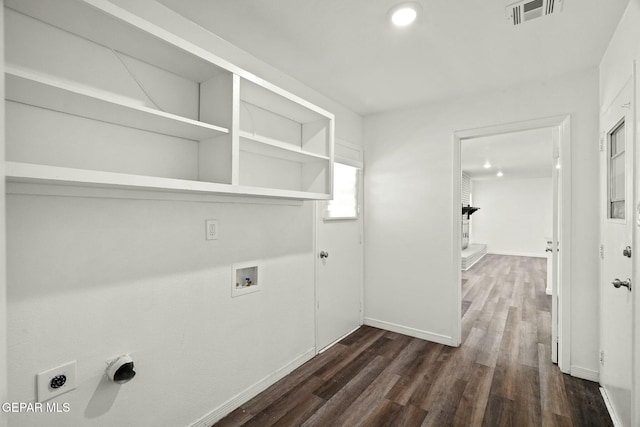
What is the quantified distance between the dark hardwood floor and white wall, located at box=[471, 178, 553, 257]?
6.74 metres

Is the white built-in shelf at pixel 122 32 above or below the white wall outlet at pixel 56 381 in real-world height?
above

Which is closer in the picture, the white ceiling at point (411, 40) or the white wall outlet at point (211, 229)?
the white ceiling at point (411, 40)

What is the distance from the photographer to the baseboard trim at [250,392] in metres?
1.90

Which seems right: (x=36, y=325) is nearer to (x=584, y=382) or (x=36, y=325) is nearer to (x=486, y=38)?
(x=486, y=38)

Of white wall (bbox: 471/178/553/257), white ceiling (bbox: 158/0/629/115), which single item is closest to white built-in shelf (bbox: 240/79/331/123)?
white ceiling (bbox: 158/0/629/115)

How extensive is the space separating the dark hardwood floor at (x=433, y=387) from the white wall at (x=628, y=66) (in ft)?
2.33

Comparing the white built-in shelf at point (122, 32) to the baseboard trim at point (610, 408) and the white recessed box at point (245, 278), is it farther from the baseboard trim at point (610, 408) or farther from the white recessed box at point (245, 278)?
the baseboard trim at point (610, 408)

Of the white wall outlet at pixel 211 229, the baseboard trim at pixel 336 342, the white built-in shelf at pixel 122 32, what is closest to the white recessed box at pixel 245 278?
the white wall outlet at pixel 211 229

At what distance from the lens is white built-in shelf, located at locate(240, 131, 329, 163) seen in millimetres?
1793

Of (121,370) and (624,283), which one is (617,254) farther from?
(121,370)

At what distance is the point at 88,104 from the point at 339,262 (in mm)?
2425

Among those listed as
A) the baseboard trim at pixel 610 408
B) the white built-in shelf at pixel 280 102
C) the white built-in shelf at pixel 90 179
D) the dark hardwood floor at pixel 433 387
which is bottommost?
the dark hardwood floor at pixel 433 387

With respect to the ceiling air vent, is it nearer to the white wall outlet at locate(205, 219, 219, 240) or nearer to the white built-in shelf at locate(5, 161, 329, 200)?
the white built-in shelf at locate(5, 161, 329, 200)

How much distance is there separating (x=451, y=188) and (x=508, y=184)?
801 centimetres
